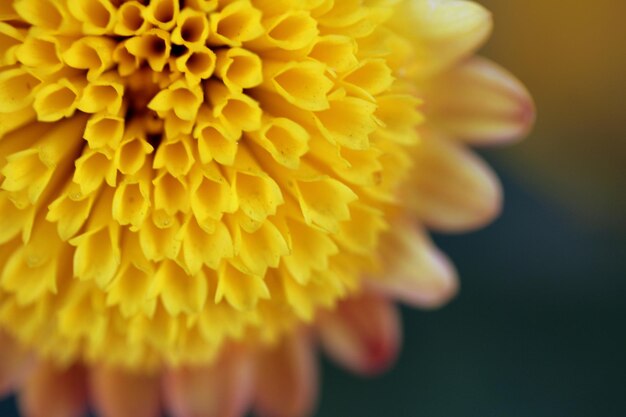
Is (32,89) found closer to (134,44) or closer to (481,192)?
(134,44)

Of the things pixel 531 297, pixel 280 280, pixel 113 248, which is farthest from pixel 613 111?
pixel 113 248

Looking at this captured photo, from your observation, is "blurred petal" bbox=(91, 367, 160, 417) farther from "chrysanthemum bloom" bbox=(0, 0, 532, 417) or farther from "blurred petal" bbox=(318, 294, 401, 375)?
"blurred petal" bbox=(318, 294, 401, 375)

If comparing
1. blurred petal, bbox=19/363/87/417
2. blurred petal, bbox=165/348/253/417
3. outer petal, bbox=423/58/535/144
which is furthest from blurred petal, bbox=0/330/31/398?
outer petal, bbox=423/58/535/144

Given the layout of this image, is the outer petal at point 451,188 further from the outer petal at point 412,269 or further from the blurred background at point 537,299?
the blurred background at point 537,299

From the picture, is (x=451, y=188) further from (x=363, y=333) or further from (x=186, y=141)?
(x=186, y=141)

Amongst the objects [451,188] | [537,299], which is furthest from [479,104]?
[537,299]

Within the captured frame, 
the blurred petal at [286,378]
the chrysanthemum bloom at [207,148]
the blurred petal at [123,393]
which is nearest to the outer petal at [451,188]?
the chrysanthemum bloom at [207,148]
